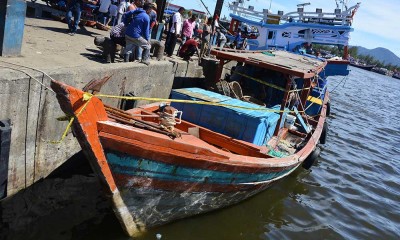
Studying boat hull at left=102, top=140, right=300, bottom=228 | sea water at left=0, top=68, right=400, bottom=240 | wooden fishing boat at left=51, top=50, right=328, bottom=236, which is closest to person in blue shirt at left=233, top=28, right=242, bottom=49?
sea water at left=0, top=68, right=400, bottom=240

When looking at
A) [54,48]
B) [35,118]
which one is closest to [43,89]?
[35,118]

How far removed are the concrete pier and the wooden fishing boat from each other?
998 mm

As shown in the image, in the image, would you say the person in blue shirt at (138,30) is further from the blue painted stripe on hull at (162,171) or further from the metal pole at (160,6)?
the metal pole at (160,6)

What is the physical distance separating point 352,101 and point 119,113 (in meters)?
22.9

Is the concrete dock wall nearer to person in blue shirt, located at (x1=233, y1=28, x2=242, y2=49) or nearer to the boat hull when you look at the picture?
the boat hull

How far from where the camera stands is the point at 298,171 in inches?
368

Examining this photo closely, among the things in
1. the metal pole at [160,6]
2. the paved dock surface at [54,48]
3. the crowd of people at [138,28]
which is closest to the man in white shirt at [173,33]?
the crowd of people at [138,28]

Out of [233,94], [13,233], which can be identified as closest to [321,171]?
[233,94]

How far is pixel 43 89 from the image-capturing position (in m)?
4.87

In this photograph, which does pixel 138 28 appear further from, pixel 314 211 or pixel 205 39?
pixel 314 211

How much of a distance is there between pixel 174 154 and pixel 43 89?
2.11 m

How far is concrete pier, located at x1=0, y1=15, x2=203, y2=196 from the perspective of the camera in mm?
4530

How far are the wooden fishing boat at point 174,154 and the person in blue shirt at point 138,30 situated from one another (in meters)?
1.59

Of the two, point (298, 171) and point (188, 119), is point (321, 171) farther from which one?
point (188, 119)
